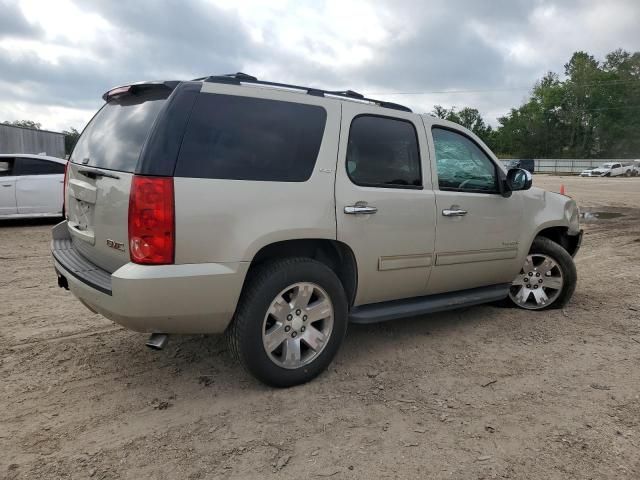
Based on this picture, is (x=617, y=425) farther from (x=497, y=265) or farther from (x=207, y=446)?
(x=207, y=446)

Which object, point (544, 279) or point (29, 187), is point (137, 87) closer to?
point (544, 279)

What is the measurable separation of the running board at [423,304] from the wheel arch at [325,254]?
0.49 ft

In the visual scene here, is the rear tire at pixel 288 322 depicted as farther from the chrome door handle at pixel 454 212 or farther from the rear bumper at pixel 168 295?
the chrome door handle at pixel 454 212

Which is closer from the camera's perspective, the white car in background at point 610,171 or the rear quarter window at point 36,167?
the rear quarter window at point 36,167

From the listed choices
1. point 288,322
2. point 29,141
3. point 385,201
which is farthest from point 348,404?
point 29,141

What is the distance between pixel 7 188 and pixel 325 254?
8.98 m

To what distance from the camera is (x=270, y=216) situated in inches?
124

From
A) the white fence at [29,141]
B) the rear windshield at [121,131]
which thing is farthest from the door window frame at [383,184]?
the white fence at [29,141]

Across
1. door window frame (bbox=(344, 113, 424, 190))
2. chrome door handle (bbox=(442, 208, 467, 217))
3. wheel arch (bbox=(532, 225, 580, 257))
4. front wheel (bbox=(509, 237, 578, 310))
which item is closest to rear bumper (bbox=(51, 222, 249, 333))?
door window frame (bbox=(344, 113, 424, 190))

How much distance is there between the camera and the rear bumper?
283 centimetres

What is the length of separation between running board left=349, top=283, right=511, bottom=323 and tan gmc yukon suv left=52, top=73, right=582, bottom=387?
15 millimetres

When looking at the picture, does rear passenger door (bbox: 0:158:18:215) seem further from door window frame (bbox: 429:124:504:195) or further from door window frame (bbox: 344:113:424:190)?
door window frame (bbox: 429:124:504:195)

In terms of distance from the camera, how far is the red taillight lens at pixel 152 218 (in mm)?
2803

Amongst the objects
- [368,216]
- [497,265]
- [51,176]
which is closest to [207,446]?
[368,216]
